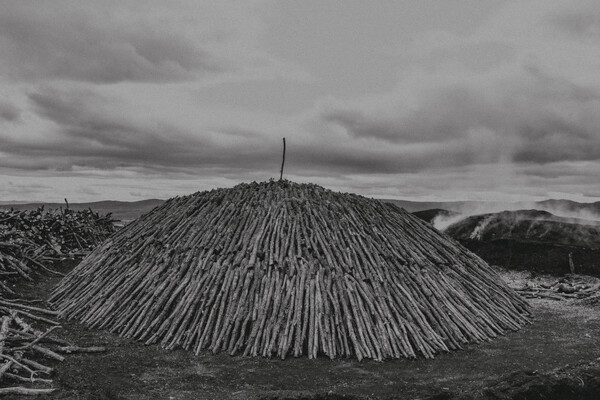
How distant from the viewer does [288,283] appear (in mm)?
9102

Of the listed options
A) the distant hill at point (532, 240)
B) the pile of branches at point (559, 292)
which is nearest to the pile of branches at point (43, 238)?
the pile of branches at point (559, 292)

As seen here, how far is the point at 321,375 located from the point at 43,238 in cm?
1264

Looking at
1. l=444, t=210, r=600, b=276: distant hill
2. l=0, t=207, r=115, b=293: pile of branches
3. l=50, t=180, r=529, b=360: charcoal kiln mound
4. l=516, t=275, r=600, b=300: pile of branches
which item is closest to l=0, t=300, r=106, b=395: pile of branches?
l=50, t=180, r=529, b=360: charcoal kiln mound

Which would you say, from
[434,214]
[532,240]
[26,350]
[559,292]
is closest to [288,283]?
[26,350]

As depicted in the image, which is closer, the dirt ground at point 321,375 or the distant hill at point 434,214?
the dirt ground at point 321,375

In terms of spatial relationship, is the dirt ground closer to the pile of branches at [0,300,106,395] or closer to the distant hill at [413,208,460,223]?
the pile of branches at [0,300,106,395]

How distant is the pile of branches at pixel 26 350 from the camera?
7000 mm

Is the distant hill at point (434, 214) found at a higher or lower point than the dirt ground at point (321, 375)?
higher

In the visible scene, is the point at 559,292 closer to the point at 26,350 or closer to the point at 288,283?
the point at 288,283

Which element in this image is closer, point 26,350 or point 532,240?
point 26,350

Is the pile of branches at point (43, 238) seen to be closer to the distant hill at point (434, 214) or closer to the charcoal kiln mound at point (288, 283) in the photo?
the charcoal kiln mound at point (288, 283)

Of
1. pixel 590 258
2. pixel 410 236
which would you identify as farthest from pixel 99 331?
pixel 590 258

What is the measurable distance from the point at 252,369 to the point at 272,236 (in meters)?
2.80

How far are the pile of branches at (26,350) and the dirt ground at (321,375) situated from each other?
196 millimetres
